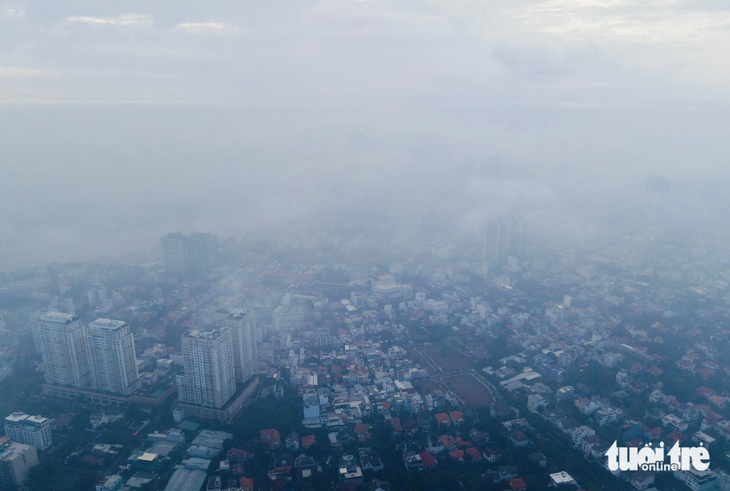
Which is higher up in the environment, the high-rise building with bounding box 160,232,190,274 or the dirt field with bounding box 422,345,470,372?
the high-rise building with bounding box 160,232,190,274

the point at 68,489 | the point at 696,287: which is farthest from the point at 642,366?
the point at 68,489

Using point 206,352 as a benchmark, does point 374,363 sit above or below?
below

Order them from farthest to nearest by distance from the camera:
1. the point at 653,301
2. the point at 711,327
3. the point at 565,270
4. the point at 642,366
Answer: the point at 565,270
the point at 653,301
the point at 711,327
the point at 642,366

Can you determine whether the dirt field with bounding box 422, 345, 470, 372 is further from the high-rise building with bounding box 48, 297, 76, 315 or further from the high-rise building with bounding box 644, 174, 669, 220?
the high-rise building with bounding box 644, 174, 669, 220

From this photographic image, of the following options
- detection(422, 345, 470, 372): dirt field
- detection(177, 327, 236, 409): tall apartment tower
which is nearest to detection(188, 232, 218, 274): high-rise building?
detection(177, 327, 236, 409): tall apartment tower

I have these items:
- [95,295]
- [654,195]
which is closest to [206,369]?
[95,295]

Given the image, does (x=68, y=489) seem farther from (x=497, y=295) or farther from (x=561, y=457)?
(x=497, y=295)

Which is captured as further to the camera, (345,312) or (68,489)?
(345,312)

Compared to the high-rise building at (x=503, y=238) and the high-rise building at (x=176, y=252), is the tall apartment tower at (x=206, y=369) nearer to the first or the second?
the high-rise building at (x=176, y=252)
